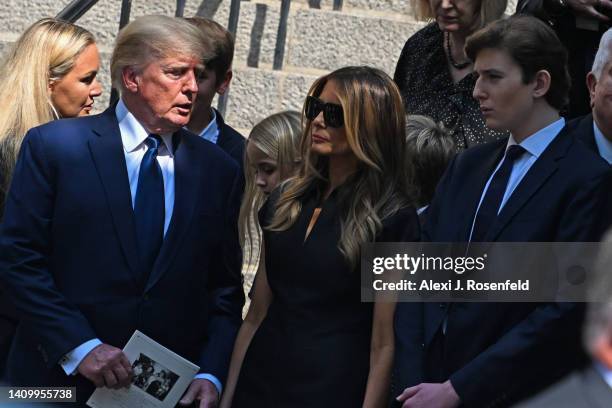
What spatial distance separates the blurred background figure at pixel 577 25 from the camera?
4.89m

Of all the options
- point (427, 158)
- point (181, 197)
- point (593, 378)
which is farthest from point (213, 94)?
point (593, 378)

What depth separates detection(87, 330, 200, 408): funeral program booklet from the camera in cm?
378

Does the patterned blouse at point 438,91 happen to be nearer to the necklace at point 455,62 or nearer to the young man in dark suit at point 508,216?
the necklace at point 455,62

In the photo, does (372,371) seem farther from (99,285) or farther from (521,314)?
(99,285)

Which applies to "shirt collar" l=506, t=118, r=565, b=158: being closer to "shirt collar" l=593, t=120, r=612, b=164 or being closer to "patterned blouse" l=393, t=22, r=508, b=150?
"shirt collar" l=593, t=120, r=612, b=164

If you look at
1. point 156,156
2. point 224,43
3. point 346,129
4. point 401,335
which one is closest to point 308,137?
point 346,129

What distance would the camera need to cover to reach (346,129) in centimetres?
394

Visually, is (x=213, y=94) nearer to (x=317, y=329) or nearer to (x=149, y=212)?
(x=149, y=212)

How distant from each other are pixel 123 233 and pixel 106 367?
1.46 ft

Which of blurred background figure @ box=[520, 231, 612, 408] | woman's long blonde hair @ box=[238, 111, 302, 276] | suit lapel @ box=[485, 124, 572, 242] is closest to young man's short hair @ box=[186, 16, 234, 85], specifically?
woman's long blonde hair @ box=[238, 111, 302, 276]

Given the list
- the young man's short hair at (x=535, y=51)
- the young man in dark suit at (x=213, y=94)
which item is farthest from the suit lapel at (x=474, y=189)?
the young man in dark suit at (x=213, y=94)

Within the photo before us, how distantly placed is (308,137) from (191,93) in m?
0.44

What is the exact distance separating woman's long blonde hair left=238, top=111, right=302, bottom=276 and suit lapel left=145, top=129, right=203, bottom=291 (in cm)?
66

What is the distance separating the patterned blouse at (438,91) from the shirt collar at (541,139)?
3.35 ft
